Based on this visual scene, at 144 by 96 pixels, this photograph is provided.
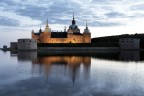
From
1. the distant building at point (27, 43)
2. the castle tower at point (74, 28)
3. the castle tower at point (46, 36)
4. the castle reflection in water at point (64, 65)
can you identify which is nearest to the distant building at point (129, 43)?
the castle tower at point (74, 28)

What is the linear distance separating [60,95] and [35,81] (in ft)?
15.1

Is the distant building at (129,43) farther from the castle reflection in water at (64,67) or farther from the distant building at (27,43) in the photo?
the castle reflection in water at (64,67)

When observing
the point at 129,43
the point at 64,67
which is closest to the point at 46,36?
the point at 129,43

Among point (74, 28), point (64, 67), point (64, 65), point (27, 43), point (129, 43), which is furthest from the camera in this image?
point (74, 28)

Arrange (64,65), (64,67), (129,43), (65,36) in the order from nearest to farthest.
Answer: (64,67)
(64,65)
(129,43)
(65,36)

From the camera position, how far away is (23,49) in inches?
3494

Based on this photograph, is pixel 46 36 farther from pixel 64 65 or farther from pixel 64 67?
pixel 64 67

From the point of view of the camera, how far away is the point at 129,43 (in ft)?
294

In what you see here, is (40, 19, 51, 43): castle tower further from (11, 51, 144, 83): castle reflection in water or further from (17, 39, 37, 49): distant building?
(11, 51, 144, 83): castle reflection in water

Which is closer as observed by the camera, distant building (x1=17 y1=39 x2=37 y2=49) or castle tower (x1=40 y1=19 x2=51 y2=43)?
distant building (x1=17 y1=39 x2=37 y2=49)

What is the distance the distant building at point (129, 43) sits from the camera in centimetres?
8881

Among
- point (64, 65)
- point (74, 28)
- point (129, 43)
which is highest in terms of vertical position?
point (74, 28)

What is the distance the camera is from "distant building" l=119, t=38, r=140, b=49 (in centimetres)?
8881

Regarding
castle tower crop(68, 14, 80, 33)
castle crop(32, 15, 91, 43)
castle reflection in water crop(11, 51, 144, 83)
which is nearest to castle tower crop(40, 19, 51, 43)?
castle crop(32, 15, 91, 43)
